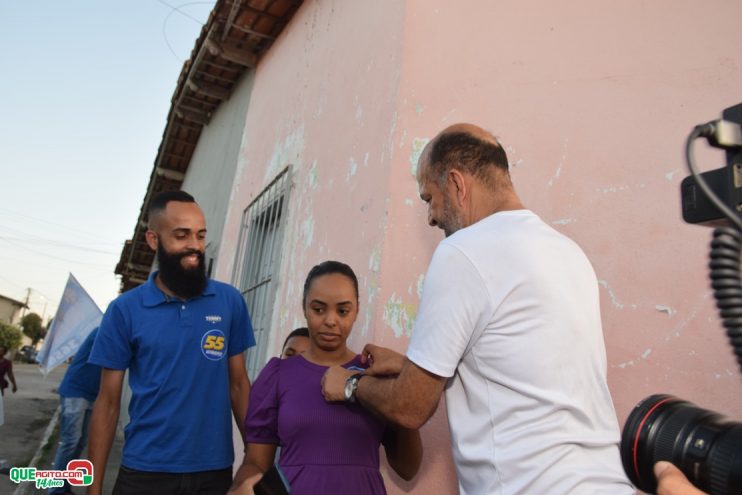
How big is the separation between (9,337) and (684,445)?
41392 mm

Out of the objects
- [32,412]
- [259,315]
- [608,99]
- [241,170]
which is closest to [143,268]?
[32,412]

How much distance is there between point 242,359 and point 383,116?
1295 mm

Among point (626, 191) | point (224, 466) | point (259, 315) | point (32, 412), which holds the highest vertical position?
point (626, 191)

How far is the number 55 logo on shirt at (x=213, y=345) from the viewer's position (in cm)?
246

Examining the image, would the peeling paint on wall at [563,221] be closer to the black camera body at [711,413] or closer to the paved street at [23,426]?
the black camera body at [711,413]

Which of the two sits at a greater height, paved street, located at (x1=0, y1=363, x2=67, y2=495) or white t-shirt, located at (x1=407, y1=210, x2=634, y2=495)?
Result: white t-shirt, located at (x1=407, y1=210, x2=634, y2=495)

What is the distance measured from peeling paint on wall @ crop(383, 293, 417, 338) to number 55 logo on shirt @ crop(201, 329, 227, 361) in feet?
2.50

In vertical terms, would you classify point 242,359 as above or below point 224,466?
above

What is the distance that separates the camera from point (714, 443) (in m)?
0.99

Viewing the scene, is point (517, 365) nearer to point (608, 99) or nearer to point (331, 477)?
point (331, 477)

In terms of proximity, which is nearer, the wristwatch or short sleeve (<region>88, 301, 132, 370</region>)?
the wristwatch

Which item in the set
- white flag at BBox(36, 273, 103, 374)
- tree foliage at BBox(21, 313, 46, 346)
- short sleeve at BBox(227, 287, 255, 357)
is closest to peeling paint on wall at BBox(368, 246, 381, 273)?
short sleeve at BBox(227, 287, 255, 357)

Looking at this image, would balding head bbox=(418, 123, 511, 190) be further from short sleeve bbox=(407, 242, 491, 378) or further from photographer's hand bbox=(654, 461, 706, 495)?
photographer's hand bbox=(654, 461, 706, 495)

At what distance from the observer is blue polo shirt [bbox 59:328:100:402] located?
483 cm
